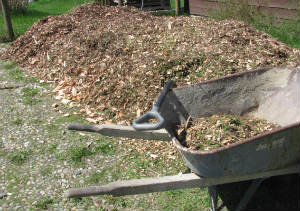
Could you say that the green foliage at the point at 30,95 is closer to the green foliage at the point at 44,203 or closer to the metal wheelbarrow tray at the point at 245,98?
the green foliage at the point at 44,203

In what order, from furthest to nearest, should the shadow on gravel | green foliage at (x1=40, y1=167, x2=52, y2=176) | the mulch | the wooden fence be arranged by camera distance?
the wooden fence < the mulch < green foliage at (x1=40, y1=167, x2=52, y2=176) < the shadow on gravel

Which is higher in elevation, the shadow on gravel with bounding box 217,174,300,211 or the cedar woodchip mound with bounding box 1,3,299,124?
the cedar woodchip mound with bounding box 1,3,299,124

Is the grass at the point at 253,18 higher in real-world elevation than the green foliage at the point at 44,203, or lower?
higher

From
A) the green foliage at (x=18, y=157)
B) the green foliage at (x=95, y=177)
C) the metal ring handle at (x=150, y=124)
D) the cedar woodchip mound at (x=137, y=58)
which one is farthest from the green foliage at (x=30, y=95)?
the metal ring handle at (x=150, y=124)

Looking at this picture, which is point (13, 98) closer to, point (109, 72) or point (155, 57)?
point (109, 72)

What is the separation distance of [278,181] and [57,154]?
8.36 feet

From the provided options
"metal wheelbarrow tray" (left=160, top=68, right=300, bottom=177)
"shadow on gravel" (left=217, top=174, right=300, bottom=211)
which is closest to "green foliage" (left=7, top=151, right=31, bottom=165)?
"metal wheelbarrow tray" (left=160, top=68, right=300, bottom=177)

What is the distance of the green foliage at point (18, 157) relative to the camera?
4.11m

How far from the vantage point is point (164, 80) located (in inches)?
183

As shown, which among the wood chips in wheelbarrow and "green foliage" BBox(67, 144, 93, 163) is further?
"green foliage" BBox(67, 144, 93, 163)

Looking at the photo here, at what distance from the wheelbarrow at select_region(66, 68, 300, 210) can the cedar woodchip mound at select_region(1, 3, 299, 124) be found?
1.28 meters

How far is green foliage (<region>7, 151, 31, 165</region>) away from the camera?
4.11 metres

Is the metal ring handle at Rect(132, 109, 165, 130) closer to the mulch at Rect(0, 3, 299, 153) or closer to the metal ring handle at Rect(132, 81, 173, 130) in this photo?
the metal ring handle at Rect(132, 81, 173, 130)

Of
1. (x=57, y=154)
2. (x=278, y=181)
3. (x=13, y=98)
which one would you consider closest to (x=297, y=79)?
(x=278, y=181)
